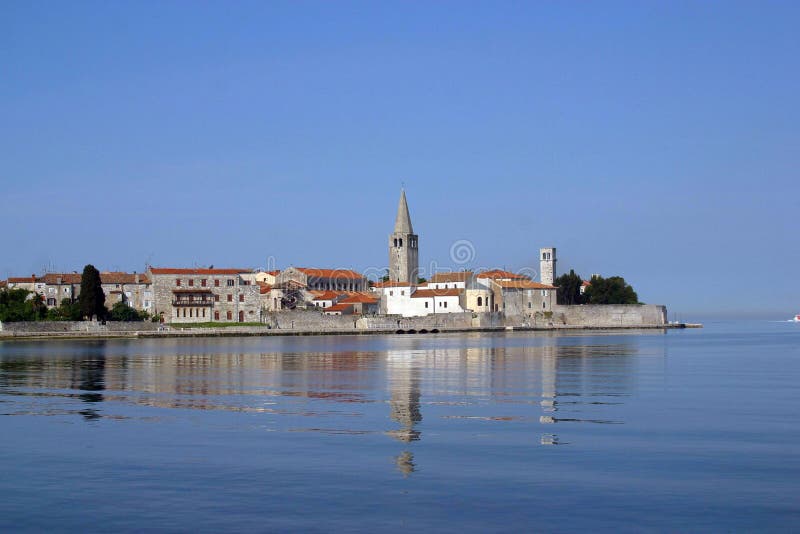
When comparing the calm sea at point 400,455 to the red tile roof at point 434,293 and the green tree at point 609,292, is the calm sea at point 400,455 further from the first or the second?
the green tree at point 609,292

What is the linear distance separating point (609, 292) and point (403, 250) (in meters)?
22.4

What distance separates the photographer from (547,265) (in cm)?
10706

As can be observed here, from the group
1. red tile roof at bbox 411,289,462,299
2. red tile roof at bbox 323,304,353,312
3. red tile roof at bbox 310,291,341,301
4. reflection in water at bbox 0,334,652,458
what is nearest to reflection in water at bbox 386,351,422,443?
reflection in water at bbox 0,334,652,458

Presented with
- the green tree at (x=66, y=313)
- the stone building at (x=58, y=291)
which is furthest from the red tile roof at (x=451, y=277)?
the green tree at (x=66, y=313)

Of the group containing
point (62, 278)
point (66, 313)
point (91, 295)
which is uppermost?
point (62, 278)

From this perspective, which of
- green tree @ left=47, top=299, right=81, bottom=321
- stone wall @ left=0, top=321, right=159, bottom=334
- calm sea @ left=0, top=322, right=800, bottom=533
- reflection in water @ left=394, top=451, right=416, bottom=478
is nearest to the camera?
calm sea @ left=0, top=322, right=800, bottom=533

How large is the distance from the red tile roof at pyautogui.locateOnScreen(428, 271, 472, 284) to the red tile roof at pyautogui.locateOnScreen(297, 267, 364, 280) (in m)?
10.2

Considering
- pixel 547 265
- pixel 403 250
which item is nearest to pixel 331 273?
pixel 403 250

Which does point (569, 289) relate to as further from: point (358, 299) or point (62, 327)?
point (62, 327)

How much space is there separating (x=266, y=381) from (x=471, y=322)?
6388 centimetres

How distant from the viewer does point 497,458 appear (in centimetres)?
1409

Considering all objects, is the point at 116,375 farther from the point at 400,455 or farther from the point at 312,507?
the point at 312,507

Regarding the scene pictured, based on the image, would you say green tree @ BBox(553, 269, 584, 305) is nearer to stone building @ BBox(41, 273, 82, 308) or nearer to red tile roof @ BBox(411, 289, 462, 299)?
red tile roof @ BBox(411, 289, 462, 299)

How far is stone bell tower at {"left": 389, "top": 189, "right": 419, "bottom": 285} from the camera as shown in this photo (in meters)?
104
